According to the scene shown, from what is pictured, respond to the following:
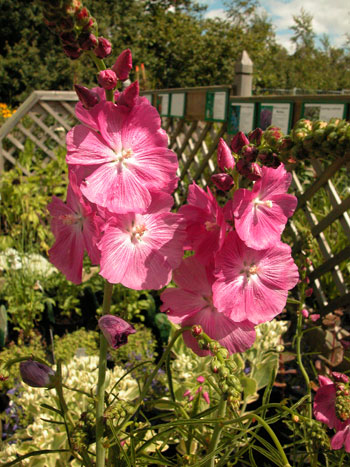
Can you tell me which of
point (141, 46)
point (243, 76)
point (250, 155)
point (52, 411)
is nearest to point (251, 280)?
point (250, 155)

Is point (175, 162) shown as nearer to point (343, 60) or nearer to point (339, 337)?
point (339, 337)

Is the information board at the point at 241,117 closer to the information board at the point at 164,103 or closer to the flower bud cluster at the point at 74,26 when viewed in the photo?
the information board at the point at 164,103

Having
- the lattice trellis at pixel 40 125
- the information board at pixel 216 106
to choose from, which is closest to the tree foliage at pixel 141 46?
the lattice trellis at pixel 40 125

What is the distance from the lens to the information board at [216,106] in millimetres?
3346

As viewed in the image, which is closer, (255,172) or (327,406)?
(255,172)

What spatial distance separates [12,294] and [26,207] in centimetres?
114

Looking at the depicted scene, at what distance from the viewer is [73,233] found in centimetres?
76

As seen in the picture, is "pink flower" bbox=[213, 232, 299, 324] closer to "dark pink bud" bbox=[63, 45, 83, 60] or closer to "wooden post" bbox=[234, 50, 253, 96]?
"dark pink bud" bbox=[63, 45, 83, 60]

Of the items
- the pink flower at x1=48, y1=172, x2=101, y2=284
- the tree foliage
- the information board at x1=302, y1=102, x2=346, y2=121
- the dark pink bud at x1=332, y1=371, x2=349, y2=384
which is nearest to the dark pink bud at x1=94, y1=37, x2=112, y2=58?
the pink flower at x1=48, y1=172, x2=101, y2=284

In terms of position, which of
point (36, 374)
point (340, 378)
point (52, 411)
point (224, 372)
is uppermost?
point (224, 372)

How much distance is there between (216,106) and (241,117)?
1.57 feet

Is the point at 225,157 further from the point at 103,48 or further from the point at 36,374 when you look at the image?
the point at 36,374

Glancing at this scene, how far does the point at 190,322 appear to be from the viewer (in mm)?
761

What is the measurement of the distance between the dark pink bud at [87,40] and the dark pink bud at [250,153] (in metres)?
0.28
